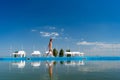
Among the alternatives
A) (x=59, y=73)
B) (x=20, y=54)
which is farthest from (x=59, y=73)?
(x=20, y=54)

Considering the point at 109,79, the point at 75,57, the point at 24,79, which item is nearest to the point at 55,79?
the point at 24,79

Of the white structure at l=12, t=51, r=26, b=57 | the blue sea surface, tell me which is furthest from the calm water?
the white structure at l=12, t=51, r=26, b=57

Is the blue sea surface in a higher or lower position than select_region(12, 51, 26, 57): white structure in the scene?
lower

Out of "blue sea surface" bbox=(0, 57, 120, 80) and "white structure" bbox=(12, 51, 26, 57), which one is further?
"white structure" bbox=(12, 51, 26, 57)

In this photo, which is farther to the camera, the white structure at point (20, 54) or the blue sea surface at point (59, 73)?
the white structure at point (20, 54)

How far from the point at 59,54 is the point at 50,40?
3.96 metres

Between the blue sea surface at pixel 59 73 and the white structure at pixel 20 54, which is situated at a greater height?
the white structure at pixel 20 54

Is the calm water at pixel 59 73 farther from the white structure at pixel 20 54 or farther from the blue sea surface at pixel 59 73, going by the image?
the white structure at pixel 20 54

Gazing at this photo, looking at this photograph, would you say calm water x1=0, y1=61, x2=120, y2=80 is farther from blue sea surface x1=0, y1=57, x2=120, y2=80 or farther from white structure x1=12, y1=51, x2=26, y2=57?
white structure x1=12, y1=51, x2=26, y2=57

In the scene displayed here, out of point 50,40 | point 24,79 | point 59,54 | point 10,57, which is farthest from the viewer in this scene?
point 59,54

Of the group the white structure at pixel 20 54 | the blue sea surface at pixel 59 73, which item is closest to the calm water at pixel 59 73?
the blue sea surface at pixel 59 73

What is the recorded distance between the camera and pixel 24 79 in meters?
7.04

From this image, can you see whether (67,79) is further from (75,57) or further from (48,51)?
(75,57)

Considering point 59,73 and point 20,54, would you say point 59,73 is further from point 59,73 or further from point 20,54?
point 20,54
